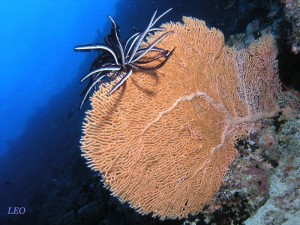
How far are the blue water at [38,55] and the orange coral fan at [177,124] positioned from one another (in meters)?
55.7

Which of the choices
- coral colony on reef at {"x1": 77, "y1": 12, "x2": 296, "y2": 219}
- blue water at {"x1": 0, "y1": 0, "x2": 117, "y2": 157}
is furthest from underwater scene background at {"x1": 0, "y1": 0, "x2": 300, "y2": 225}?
blue water at {"x1": 0, "y1": 0, "x2": 117, "y2": 157}

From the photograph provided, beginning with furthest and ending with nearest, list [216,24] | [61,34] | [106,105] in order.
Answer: [61,34], [216,24], [106,105]

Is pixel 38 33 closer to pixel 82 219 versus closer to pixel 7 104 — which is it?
pixel 7 104

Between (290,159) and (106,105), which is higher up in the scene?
(106,105)

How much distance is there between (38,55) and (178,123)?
427 feet

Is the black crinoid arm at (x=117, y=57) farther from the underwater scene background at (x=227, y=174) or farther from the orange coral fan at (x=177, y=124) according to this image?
the underwater scene background at (x=227, y=174)

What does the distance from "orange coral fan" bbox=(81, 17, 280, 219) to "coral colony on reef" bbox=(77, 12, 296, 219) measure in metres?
0.01

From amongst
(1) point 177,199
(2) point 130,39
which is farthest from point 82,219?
(2) point 130,39

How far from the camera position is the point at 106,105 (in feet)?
9.55

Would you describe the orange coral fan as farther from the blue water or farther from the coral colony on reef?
the blue water

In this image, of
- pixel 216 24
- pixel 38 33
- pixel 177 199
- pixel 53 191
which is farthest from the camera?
pixel 38 33

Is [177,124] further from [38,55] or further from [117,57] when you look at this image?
[38,55]

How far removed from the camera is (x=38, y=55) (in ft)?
392

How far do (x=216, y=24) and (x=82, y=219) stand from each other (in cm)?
1004
